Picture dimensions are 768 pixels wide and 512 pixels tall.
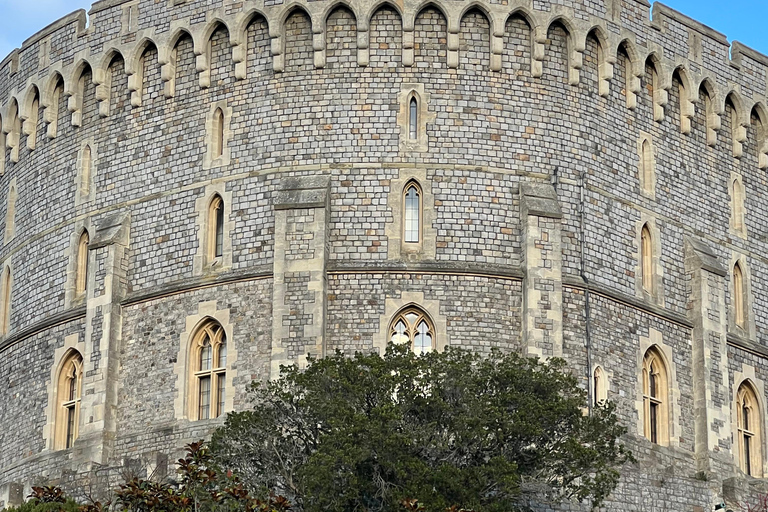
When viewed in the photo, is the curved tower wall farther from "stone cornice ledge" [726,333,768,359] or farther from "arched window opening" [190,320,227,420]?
"arched window opening" [190,320,227,420]

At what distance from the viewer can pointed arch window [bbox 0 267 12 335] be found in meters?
47.1

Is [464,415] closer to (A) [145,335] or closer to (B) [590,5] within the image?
(A) [145,335]

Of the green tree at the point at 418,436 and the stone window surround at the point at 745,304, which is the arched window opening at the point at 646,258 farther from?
the green tree at the point at 418,436

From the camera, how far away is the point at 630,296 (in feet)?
142

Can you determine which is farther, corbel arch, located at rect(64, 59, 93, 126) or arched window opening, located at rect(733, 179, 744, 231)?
arched window opening, located at rect(733, 179, 744, 231)

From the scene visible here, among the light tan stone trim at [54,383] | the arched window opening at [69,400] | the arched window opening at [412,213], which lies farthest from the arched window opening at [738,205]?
the arched window opening at [69,400]

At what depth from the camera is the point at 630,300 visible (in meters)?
43.2

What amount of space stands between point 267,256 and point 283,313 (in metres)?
1.67

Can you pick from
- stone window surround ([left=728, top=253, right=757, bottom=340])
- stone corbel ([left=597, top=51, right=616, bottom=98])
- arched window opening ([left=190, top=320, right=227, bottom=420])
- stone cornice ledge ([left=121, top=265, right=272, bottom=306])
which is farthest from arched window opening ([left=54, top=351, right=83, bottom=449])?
stone window surround ([left=728, top=253, right=757, bottom=340])

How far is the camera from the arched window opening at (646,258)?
44.1 metres

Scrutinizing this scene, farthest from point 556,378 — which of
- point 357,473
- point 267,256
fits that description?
point 267,256

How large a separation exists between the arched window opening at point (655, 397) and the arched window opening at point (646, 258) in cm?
153

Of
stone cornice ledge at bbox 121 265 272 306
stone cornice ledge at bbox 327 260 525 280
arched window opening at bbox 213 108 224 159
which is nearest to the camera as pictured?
stone cornice ledge at bbox 327 260 525 280

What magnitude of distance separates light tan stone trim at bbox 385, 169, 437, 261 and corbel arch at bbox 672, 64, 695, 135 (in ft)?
24.7
